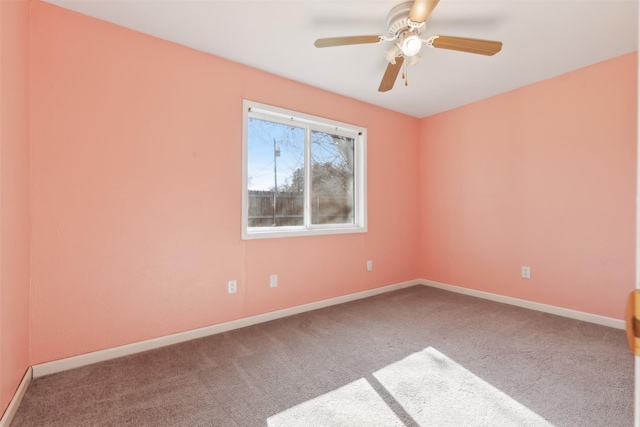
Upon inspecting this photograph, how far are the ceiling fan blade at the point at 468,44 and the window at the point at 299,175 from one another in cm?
156

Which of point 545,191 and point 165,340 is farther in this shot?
point 545,191

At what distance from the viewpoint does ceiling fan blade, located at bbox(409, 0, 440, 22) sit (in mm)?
1588

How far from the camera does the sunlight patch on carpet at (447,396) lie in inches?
59.4

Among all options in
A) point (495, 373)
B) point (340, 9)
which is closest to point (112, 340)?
point (495, 373)

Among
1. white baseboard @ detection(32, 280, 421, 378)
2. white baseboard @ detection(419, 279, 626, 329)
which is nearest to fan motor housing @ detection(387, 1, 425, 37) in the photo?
white baseboard @ detection(32, 280, 421, 378)

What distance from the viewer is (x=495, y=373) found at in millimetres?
1921

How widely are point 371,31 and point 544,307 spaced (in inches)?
125

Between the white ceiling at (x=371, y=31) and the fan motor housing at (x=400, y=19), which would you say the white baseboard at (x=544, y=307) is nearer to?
the white ceiling at (x=371, y=31)

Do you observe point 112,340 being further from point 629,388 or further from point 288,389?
point 629,388

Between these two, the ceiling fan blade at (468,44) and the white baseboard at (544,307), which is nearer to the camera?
the ceiling fan blade at (468,44)

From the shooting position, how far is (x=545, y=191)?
309cm

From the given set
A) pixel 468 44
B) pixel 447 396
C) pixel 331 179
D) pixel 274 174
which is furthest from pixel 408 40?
pixel 447 396

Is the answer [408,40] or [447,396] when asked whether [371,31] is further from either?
[447,396]

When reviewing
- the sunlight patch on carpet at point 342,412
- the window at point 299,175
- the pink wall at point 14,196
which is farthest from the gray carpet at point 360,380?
the window at point 299,175
